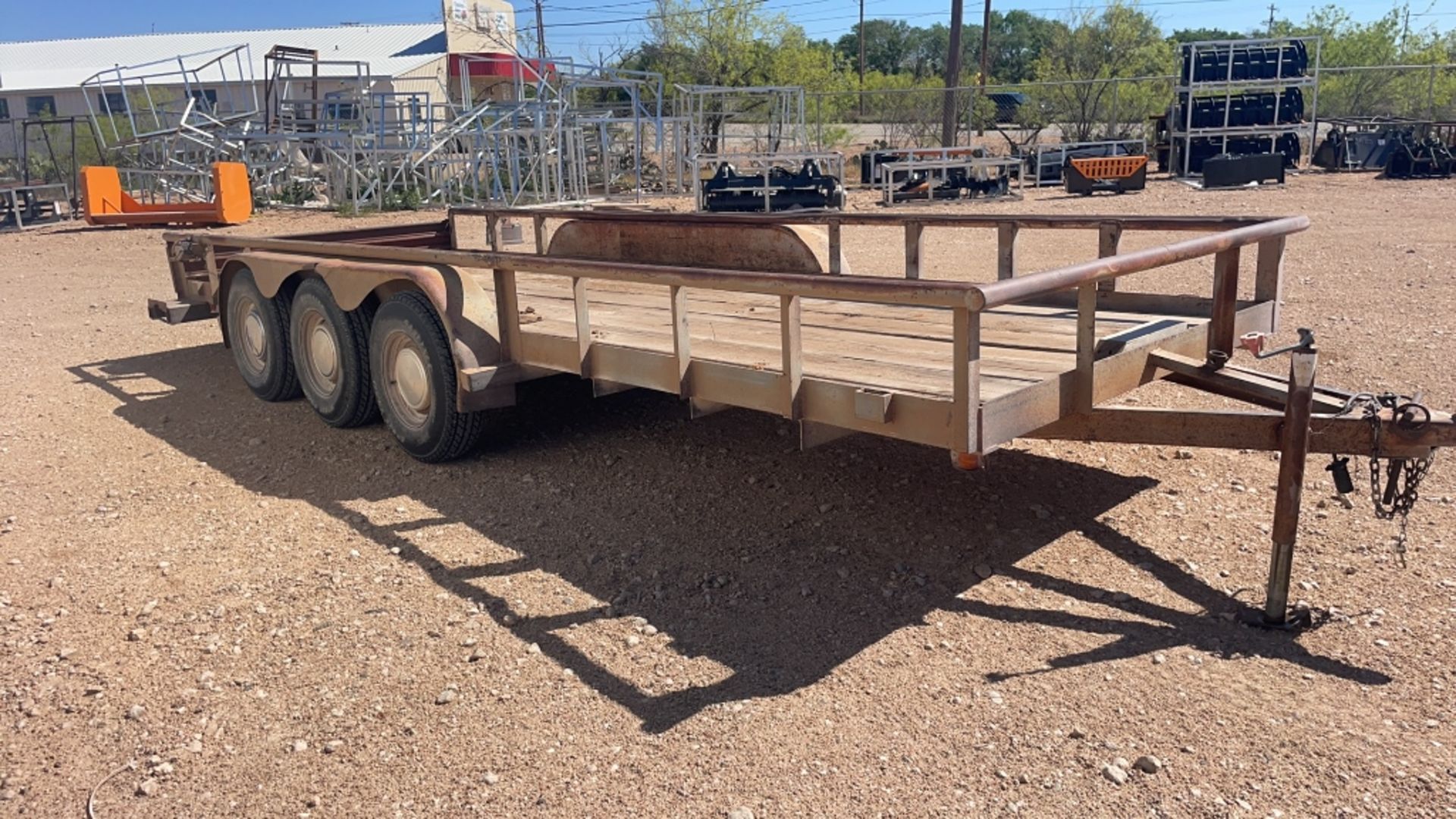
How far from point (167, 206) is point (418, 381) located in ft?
58.5

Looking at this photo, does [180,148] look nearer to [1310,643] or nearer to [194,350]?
[194,350]

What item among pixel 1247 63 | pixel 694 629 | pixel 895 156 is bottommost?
pixel 694 629

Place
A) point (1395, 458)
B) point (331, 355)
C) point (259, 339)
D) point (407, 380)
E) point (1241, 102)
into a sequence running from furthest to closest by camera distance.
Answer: point (1241, 102) → point (259, 339) → point (331, 355) → point (407, 380) → point (1395, 458)

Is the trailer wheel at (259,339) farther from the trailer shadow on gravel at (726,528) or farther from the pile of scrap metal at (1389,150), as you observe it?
the pile of scrap metal at (1389,150)

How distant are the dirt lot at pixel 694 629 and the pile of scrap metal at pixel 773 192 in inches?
591

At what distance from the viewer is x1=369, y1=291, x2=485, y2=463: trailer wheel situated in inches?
216

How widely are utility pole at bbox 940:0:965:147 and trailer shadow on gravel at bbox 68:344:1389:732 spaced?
78.8 feet

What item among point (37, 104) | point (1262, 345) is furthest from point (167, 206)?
point (37, 104)

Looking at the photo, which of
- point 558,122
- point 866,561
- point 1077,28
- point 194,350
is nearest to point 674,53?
point 1077,28

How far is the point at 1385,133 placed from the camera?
27547mm

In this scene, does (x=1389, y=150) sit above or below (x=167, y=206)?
above

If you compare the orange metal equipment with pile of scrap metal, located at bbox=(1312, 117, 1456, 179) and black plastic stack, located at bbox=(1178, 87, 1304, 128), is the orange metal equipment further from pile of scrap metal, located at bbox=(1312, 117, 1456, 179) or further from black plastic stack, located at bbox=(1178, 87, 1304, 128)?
pile of scrap metal, located at bbox=(1312, 117, 1456, 179)

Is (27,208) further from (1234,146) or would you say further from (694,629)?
(1234,146)

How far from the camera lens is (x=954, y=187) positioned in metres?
23.7
